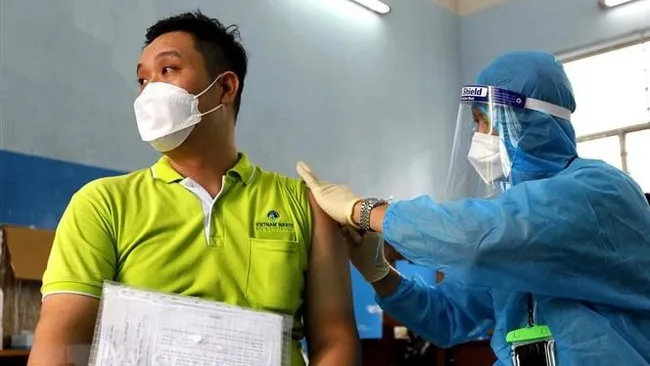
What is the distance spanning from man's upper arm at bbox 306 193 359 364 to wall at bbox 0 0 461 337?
1.76 metres

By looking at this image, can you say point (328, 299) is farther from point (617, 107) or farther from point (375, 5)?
point (617, 107)

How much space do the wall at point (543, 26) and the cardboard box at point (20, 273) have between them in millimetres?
3898

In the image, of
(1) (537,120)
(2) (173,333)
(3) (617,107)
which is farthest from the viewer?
(3) (617,107)

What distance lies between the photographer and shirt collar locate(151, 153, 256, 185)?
1380mm

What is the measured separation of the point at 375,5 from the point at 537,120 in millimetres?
3471

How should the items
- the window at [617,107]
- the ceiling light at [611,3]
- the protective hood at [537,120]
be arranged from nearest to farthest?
the protective hood at [537,120]
the window at [617,107]
the ceiling light at [611,3]

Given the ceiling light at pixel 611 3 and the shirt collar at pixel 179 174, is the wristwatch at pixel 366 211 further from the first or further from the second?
the ceiling light at pixel 611 3

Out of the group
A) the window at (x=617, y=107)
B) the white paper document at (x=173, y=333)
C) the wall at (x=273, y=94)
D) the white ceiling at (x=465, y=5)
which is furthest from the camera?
the white ceiling at (x=465, y=5)

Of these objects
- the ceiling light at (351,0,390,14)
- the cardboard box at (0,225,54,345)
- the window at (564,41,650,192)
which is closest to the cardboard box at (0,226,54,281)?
the cardboard box at (0,225,54,345)

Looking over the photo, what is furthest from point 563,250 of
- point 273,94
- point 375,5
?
point 375,5

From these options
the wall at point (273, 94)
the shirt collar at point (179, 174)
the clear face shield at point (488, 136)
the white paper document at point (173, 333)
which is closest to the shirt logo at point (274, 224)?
the shirt collar at point (179, 174)

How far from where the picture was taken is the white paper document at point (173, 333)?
1.12 metres

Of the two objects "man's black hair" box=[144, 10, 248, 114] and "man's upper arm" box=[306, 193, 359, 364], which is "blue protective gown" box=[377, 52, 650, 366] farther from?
"man's black hair" box=[144, 10, 248, 114]

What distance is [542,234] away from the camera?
4.67 feet
